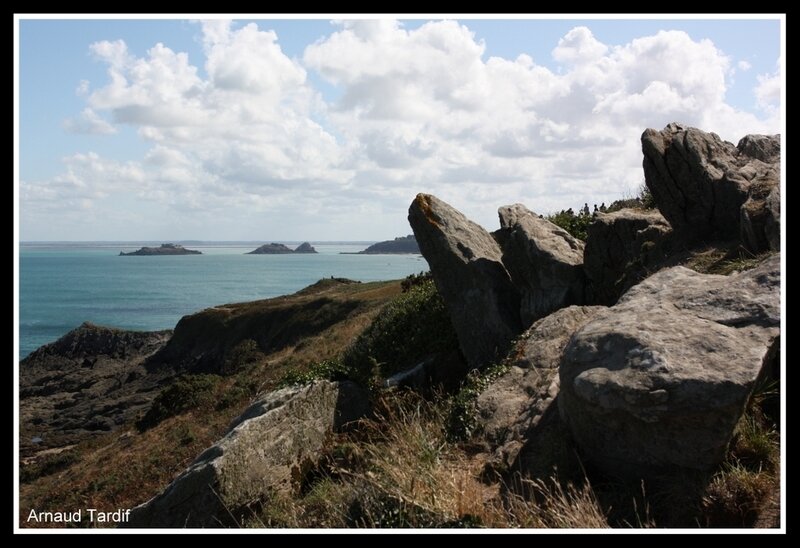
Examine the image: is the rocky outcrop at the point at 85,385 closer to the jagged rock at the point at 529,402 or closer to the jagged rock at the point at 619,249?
the jagged rock at the point at 619,249

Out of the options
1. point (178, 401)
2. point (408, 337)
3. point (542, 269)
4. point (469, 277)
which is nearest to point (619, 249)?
point (542, 269)

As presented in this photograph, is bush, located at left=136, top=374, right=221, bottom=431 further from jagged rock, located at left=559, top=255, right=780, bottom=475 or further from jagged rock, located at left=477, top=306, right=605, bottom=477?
jagged rock, located at left=559, top=255, right=780, bottom=475

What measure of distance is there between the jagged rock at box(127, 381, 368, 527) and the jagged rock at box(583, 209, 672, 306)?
661cm

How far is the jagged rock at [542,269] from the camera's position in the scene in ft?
51.3

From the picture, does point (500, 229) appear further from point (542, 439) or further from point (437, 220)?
point (542, 439)

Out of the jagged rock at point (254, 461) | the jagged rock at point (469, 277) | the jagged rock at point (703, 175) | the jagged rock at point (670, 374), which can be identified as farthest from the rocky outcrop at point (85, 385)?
the jagged rock at point (670, 374)

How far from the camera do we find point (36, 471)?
98.8 feet

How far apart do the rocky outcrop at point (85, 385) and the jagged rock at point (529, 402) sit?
34.0 metres

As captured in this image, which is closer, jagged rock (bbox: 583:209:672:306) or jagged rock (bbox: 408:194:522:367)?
jagged rock (bbox: 583:209:672:306)

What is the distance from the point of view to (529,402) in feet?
34.4

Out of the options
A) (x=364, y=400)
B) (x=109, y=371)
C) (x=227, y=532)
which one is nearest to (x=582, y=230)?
(x=364, y=400)

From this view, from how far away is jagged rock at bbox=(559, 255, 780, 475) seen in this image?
7.32 meters

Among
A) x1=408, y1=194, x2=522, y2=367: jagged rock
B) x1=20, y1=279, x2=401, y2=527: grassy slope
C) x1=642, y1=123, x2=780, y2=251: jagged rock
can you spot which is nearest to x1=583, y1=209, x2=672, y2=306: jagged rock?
x1=642, y1=123, x2=780, y2=251: jagged rock

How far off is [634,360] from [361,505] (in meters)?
3.82
